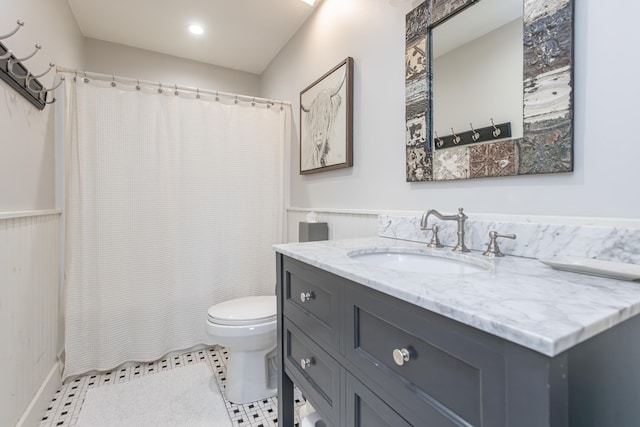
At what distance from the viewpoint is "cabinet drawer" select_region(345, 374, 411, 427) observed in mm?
647

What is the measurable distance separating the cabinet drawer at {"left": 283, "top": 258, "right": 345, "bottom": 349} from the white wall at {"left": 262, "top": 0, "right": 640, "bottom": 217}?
1.97 ft

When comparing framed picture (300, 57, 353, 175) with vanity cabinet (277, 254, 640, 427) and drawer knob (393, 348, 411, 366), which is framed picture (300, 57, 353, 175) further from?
drawer knob (393, 348, 411, 366)

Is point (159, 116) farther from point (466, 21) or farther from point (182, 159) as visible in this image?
point (466, 21)

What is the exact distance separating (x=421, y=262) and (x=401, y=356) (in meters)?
0.53

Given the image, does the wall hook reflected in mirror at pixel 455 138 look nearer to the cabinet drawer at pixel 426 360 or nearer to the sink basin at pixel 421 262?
the sink basin at pixel 421 262

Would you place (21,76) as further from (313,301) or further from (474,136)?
(474,136)

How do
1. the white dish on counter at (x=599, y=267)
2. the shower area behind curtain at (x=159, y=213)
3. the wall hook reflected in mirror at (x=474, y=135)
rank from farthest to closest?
the shower area behind curtain at (x=159, y=213)
the wall hook reflected in mirror at (x=474, y=135)
the white dish on counter at (x=599, y=267)

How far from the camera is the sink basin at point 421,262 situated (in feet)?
3.14

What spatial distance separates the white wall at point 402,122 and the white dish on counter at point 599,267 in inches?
6.4

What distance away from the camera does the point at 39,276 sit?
1.49m

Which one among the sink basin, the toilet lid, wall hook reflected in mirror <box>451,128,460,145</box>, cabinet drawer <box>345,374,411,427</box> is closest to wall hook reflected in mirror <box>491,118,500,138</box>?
wall hook reflected in mirror <box>451,128,460,145</box>

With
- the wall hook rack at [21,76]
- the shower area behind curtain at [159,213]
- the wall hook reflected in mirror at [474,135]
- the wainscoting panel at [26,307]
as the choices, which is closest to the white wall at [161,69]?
the shower area behind curtain at [159,213]

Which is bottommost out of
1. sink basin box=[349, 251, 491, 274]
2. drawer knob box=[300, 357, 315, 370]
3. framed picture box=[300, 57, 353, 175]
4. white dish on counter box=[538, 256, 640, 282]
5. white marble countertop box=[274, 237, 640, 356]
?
drawer knob box=[300, 357, 315, 370]

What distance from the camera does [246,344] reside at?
59.9 inches
